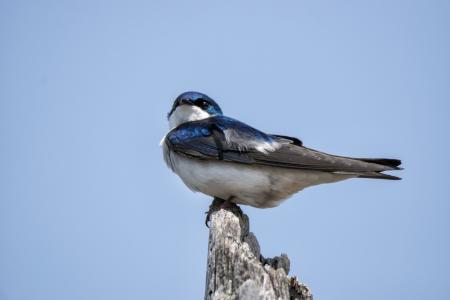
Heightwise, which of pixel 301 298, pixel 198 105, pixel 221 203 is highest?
pixel 198 105

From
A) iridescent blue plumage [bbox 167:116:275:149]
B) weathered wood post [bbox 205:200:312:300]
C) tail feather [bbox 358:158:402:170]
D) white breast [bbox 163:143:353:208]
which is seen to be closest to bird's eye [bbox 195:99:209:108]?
iridescent blue plumage [bbox 167:116:275:149]

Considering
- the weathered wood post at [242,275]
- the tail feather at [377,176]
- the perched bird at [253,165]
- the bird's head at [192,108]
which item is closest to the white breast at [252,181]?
the perched bird at [253,165]

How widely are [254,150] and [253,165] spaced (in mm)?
118

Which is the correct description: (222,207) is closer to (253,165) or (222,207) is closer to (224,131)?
(253,165)

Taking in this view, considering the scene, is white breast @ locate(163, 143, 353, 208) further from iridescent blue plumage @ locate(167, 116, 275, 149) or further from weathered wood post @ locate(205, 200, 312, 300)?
weathered wood post @ locate(205, 200, 312, 300)

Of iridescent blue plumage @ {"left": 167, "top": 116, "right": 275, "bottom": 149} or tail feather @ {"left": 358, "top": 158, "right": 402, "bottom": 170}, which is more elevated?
iridescent blue plumage @ {"left": 167, "top": 116, "right": 275, "bottom": 149}

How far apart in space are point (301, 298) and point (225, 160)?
6.19 ft

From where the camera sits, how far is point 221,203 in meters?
4.81

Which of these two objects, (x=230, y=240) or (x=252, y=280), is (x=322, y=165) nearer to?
(x=230, y=240)

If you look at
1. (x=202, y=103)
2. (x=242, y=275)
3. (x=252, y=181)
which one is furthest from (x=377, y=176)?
(x=242, y=275)

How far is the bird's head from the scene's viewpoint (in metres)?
5.66

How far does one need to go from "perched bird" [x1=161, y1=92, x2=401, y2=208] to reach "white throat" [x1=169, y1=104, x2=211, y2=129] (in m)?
0.65

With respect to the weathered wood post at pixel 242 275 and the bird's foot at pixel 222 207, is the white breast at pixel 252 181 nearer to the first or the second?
the bird's foot at pixel 222 207

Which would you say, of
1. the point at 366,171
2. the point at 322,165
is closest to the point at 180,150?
the point at 322,165
